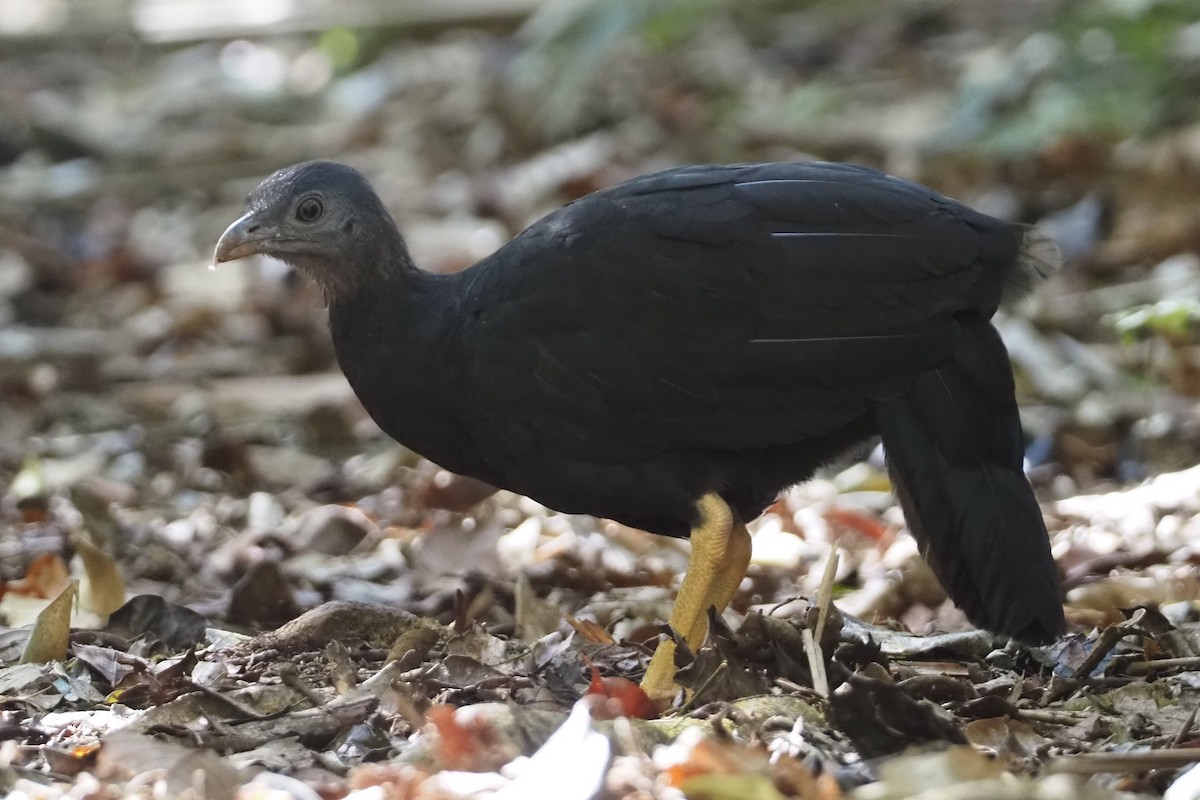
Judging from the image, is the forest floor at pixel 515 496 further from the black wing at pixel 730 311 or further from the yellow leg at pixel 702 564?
the black wing at pixel 730 311

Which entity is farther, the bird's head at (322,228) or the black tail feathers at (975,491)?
the bird's head at (322,228)

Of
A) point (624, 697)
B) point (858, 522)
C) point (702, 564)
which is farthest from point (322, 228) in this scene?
point (858, 522)

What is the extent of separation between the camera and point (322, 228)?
4.58 metres

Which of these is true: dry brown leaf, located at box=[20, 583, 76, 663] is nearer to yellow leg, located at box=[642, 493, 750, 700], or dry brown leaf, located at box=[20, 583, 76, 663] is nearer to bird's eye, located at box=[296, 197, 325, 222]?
bird's eye, located at box=[296, 197, 325, 222]

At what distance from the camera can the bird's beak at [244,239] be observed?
14.8 ft

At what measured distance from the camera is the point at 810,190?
409cm

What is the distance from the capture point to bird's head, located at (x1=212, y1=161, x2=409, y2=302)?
455cm

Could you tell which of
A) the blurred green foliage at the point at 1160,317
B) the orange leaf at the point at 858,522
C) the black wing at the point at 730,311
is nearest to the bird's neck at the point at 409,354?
the black wing at the point at 730,311

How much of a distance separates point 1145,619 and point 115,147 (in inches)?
391

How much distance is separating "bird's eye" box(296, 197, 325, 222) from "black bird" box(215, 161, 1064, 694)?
609 mm

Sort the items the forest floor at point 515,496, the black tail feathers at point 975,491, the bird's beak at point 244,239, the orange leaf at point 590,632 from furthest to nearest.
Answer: the bird's beak at point 244,239
the orange leaf at point 590,632
the black tail feathers at point 975,491
the forest floor at point 515,496

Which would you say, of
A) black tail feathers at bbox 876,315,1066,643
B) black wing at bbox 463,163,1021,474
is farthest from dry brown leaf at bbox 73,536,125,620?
black tail feathers at bbox 876,315,1066,643

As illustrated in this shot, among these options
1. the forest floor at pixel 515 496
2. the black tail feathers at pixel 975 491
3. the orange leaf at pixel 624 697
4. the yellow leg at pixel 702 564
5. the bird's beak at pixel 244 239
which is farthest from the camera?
the bird's beak at pixel 244 239

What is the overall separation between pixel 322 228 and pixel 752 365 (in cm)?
137
